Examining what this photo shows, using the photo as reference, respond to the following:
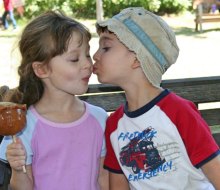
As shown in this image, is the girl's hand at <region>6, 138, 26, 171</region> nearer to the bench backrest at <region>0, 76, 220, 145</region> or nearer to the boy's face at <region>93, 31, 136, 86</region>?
the boy's face at <region>93, 31, 136, 86</region>

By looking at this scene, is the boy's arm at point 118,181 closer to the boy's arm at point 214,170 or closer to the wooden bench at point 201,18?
the boy's arm at point 214,170

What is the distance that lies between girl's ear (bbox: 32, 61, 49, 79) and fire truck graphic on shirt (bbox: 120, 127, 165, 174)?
550mm

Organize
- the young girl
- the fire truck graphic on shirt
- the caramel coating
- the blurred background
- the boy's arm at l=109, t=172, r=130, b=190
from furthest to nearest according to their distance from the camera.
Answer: the blurred background → the boy's arm at l=109, t=172, r=130, b=190 → the young girl → the fire truck graphic on shirt → the caramel coating

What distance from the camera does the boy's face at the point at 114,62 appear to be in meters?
2.27

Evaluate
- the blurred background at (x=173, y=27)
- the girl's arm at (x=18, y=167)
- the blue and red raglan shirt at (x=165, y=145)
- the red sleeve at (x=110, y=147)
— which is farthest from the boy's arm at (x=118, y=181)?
the blurred background at (x=173, y=27)

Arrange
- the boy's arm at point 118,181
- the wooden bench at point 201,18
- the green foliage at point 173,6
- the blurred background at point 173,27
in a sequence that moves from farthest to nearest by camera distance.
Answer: the green foliage at point 173,6 < the wooden bench at point 201,18 < the blurred background at point 173,27 < the boy's arm at point 118,181

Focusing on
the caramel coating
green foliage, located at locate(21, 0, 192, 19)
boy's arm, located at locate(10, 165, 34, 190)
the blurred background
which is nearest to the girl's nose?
the caramel coating

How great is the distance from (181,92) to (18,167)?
139cm

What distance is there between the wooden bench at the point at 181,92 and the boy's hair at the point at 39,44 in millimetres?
631

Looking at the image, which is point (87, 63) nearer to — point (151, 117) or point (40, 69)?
point (40, 69)

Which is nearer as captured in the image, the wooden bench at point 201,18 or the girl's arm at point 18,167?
the girl's arm at point 18,167

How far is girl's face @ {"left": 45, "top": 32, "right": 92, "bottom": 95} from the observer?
2.36 m

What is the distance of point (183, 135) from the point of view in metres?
2.18

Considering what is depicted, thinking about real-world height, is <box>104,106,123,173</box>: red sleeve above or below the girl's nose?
below
